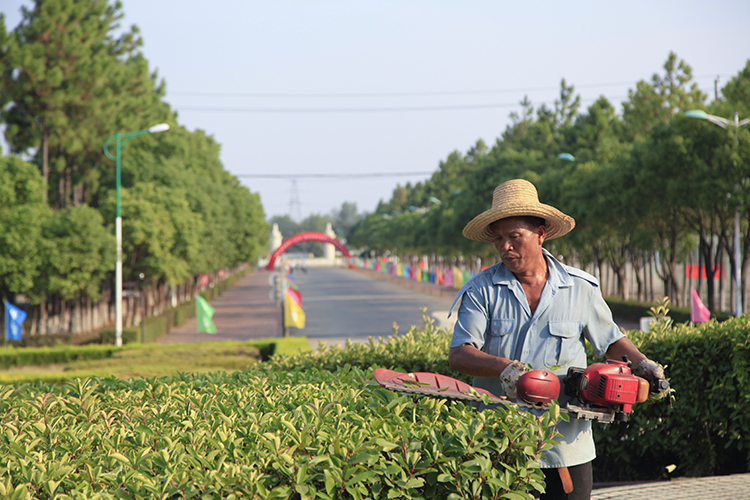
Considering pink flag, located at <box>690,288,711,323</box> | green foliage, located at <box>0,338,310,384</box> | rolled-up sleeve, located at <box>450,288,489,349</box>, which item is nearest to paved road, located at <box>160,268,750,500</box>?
rolled-up sleeve, located at <box>450,288,489,349</box>

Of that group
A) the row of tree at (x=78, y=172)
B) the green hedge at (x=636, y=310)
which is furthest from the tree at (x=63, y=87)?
the green hedge at (x=636, y=310)

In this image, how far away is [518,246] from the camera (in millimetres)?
2816

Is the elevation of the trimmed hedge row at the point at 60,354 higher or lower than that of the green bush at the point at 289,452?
lower

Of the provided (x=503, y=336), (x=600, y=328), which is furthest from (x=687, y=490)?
(x=503, y=336)

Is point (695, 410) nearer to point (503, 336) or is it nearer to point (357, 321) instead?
point (503, 336)

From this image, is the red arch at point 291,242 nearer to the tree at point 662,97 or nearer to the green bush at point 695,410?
the tree at point 662,97

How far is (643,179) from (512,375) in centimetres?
2008

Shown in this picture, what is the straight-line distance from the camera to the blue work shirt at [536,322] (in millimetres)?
2756

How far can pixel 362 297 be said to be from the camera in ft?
141

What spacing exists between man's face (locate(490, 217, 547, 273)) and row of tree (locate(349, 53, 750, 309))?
17514 mm

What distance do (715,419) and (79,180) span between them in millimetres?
29512

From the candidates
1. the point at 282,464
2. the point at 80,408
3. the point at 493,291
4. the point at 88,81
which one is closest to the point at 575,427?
the point at 493,291

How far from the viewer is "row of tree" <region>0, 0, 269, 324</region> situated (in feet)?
72.4

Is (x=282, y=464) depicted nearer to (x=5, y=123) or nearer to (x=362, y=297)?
(x=5, y=123)
